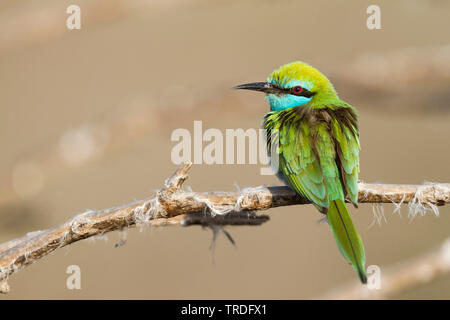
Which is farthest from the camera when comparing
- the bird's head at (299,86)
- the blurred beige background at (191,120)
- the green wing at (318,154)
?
the blurred beige background at (191,120)

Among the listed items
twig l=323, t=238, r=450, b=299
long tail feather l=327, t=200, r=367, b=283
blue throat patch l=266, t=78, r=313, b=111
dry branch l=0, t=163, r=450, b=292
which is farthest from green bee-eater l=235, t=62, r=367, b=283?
twig l=323, t=238, r=450, b=299

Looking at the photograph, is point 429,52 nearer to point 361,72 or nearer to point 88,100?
point 361,72

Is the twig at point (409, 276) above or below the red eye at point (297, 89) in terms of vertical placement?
below

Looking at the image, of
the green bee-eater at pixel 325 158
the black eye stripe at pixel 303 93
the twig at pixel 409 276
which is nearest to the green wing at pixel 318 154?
the green bee-eater at pixel 325 158

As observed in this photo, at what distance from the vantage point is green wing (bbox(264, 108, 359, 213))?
2.17 metres

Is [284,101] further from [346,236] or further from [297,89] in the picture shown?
[346,236]

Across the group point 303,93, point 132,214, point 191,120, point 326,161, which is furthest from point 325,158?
point 191,120

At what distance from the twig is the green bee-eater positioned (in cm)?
42

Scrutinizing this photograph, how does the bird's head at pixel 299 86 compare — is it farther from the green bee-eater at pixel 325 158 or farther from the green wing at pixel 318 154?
the green wing at pixel 318 154

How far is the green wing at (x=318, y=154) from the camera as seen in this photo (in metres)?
2.17

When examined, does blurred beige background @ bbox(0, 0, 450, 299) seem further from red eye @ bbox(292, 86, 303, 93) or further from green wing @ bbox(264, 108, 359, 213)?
green wing @ bbox(264, 108, 359, 213)

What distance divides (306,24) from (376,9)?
1804 mm

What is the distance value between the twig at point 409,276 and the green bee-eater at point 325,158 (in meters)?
0.42

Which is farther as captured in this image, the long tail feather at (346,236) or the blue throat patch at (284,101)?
the blue throat patch at (284,101)
